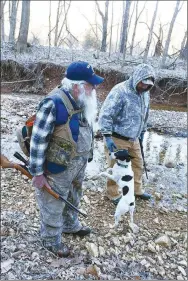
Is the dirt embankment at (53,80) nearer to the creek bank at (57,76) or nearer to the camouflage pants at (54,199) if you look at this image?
the creek bank at (57,76)

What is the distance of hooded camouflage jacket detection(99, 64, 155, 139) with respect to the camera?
3938mm

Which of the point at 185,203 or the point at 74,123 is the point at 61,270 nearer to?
the point at 74,123

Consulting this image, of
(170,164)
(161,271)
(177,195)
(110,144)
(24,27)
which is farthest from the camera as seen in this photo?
(24,27)

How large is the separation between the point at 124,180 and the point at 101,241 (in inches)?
31.6

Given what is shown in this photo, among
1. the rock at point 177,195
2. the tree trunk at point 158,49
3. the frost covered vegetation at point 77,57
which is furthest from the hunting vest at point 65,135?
the tree trunk at point 158,49

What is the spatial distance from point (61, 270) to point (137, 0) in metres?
21.2

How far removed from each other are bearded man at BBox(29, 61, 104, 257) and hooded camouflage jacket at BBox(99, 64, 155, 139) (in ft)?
3.02

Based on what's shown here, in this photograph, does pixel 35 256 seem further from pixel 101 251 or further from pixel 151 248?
pixel 151 248

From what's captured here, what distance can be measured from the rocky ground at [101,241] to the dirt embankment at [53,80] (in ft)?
32.2

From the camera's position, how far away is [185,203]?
16.9ft

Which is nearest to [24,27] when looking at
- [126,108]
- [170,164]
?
[170,164]

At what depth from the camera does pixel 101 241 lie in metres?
3.75

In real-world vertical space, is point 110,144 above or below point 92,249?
above

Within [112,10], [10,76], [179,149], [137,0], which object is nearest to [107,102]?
[179,149]
